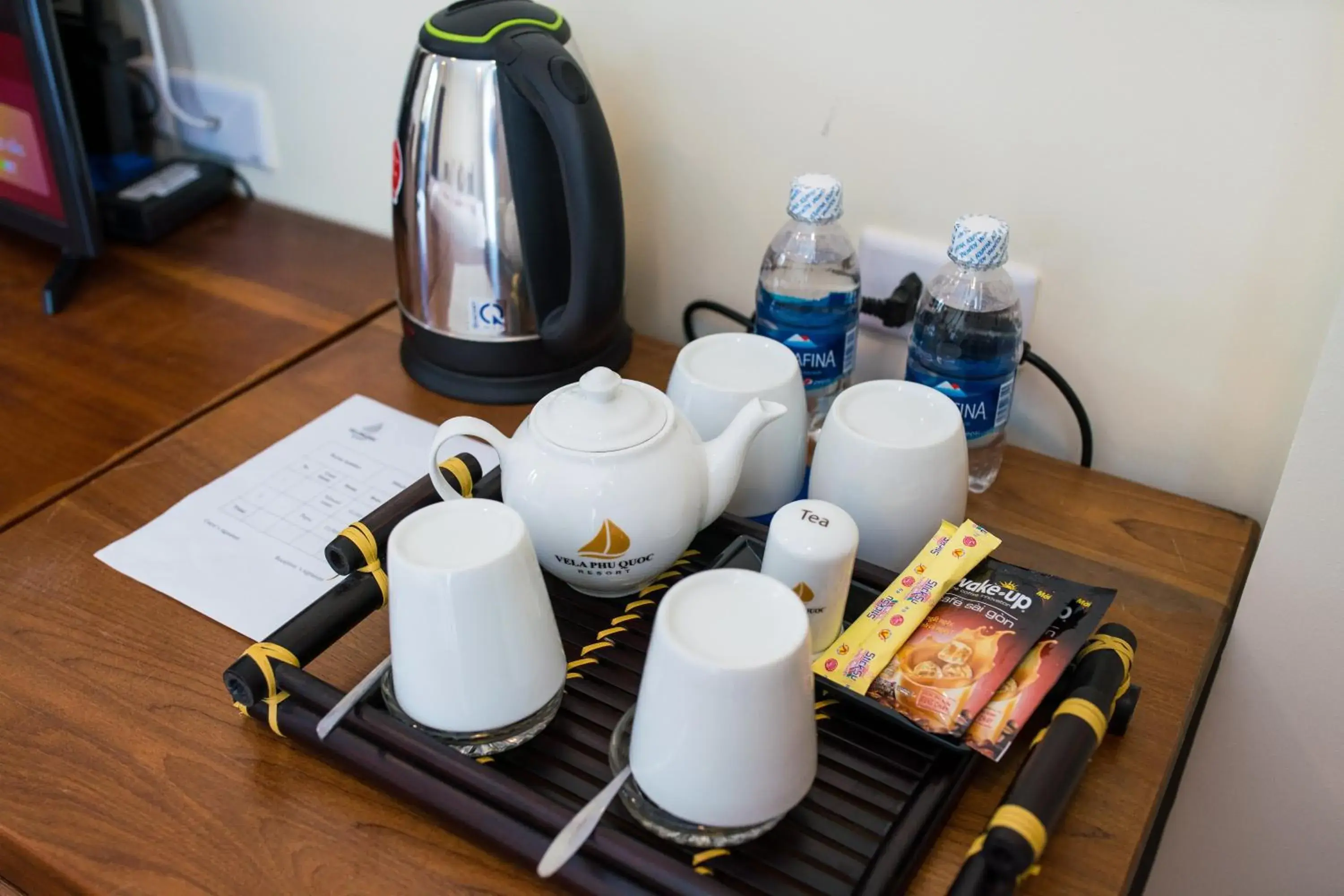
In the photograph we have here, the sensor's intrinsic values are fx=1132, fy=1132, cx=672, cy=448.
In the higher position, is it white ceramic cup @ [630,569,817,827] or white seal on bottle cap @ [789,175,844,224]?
white seal on bottle cap @ [789,175,844,224]

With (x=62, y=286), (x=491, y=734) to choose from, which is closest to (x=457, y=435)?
(x=491, y=734)

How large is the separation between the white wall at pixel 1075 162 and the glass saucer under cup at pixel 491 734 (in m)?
0.49

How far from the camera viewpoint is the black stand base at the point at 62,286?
1064mm

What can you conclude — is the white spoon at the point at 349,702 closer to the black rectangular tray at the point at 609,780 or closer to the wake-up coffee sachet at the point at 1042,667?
the black rectangular tray at the point at 609,780

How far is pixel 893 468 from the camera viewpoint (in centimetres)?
69

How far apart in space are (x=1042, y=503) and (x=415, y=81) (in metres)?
0.57

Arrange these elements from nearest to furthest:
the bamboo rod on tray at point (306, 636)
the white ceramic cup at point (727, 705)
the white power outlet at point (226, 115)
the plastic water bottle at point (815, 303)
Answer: the white ceramic cup at point (727, 705) → the bamboo rod on tray at point (306, 636) → the plastic water bottle at point (815, 303) → the white power outlet at point (226, 115)

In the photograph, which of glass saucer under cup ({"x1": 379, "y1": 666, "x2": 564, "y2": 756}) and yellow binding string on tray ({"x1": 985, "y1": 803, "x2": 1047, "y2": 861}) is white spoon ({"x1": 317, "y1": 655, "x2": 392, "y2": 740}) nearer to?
glass saucer under cup ({"x1": 379, "y1": 666, "x2": 564, "y2": 756})

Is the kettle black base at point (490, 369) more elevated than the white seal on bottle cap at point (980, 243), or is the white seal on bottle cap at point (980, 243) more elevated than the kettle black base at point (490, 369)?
the white seal on bottle cap at point (980, 243)

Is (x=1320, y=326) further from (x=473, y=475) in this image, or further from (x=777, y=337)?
(x=473, y=475)

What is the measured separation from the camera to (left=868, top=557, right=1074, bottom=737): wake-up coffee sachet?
0.60 m

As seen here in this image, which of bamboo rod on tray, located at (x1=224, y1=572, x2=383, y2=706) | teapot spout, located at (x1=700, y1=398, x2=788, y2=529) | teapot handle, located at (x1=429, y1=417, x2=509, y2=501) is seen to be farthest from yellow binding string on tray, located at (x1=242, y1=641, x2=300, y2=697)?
teapot spout, located at (x1=700, y1=398, x2=788, y2=529)

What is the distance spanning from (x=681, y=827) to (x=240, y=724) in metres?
0.27

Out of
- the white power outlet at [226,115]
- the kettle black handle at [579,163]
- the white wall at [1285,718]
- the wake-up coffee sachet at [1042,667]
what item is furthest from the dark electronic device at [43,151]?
the white wall at [1285,718]
